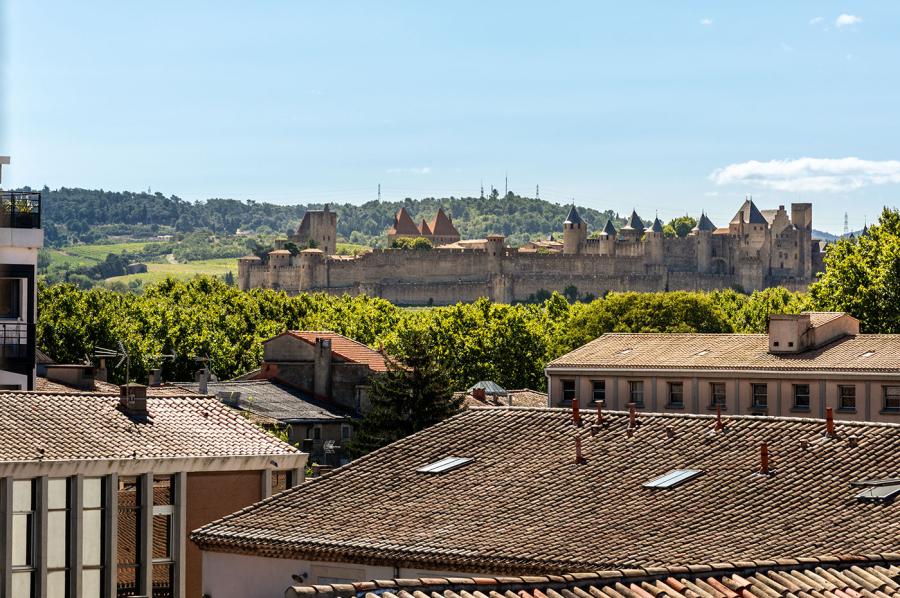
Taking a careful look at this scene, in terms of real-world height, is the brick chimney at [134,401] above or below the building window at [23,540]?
above

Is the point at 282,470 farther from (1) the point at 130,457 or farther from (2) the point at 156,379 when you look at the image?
(2) the point at 156,379

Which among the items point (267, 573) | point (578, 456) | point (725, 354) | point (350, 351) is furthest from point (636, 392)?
point (267, 573)

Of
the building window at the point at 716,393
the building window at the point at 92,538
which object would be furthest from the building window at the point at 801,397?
the building window at the point at 92,538

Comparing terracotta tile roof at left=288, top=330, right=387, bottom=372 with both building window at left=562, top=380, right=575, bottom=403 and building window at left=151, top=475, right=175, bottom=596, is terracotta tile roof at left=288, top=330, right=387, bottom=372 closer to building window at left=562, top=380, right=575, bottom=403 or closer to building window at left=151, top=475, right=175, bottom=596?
building window at left=562, top=380, right=575, bottom=403

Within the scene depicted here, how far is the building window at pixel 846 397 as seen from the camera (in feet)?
189

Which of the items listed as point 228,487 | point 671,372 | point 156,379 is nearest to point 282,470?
point 228,487

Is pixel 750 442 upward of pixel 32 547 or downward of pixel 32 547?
upward

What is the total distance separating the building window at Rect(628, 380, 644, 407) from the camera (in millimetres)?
61812

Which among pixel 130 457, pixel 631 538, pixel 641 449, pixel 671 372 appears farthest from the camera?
pixel 671 372

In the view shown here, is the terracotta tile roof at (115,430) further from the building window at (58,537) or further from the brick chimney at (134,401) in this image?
the building window at (58,537)

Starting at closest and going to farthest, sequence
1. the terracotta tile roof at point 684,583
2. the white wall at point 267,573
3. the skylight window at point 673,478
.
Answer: the terracotta tile roof at point 684,583 < the white wall at point 267,573 < the skylight window at point 673,478

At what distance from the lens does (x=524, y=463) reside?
86.3 feet

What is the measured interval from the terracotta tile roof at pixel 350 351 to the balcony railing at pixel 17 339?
105 ft

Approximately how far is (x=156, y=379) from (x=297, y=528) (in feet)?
90.4
